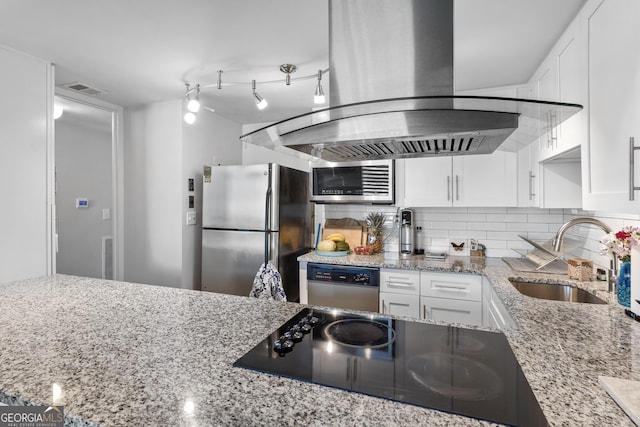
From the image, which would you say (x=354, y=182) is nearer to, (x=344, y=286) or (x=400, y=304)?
(x=344, y=286)

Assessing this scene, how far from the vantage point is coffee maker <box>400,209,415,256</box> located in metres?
2.87

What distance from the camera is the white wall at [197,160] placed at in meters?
3.19

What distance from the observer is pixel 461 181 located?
2.65 metres

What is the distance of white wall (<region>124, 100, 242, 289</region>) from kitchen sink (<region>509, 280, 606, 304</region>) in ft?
8.97

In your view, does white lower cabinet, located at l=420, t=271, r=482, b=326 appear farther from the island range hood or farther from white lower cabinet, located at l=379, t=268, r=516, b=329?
the island range hood

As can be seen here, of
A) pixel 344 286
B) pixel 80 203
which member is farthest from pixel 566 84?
pixel 80 203

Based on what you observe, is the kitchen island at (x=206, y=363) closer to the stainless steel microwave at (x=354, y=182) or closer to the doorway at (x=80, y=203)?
the stainless steel microwave at (x=354, y=182)

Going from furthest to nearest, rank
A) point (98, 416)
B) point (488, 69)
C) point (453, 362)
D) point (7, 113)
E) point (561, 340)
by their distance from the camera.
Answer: point (488, 69), point (7, 113), point (561, 340), point (453, 362), point (98, 416)

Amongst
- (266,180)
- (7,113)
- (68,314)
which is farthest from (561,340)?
(7,113)

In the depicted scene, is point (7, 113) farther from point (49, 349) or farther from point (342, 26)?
point (342, 26)

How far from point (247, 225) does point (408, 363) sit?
225 centimetres

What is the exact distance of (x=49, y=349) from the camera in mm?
997

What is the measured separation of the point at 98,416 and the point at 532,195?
8.85 ft

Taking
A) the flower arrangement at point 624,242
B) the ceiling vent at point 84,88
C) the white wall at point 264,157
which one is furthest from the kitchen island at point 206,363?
the white wall at point 264,157
